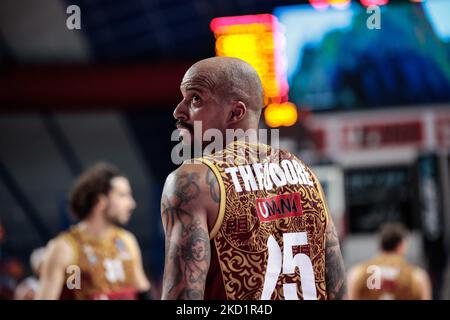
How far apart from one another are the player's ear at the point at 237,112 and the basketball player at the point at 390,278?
369cm

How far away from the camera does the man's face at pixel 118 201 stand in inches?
211

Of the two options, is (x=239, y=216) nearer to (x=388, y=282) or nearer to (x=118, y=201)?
(x=118, y=201)

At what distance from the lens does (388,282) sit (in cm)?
635

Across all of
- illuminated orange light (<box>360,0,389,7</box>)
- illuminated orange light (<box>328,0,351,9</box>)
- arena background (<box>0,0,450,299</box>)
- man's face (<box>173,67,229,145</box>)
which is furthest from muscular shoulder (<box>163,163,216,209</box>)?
illuminated orange light (<box>328,0,351,9</box>)

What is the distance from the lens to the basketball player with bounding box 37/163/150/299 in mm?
Result: 4820

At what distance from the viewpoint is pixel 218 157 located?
2.59m

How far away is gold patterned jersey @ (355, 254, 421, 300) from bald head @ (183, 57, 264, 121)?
377 centimetres

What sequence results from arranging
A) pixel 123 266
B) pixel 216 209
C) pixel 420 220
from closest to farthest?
1. pixel 216 209
2. pixel 123 266
3. pixel 420 220

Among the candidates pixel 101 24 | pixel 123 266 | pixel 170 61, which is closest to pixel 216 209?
pixel 123 266

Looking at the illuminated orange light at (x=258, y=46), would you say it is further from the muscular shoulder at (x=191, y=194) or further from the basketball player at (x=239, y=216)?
the muscular shoulder at (x=191, y=194)

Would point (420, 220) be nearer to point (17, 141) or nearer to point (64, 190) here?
point (64, 190)

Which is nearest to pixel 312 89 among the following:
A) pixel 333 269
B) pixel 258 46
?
pixel 258 46

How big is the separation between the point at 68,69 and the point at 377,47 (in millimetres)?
5161

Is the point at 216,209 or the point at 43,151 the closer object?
the point at 216,209
